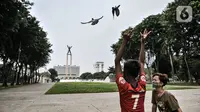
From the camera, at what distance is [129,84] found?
263 centimetres

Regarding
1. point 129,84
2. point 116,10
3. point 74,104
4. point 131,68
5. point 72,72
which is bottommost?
point 74,104

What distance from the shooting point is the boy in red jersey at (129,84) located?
2.61 metres

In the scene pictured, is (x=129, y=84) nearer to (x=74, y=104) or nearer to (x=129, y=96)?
(x=129, y=96)

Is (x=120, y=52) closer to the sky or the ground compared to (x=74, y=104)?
closer to the sky

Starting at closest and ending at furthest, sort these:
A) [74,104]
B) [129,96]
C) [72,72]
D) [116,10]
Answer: [129,96] → [116,10] → [74,104] → [72,72]

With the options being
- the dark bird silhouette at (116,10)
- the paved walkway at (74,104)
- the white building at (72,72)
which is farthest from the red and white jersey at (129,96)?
the white building at (72,72)

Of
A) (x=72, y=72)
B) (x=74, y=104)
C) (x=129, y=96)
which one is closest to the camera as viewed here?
(x=129, y=96)

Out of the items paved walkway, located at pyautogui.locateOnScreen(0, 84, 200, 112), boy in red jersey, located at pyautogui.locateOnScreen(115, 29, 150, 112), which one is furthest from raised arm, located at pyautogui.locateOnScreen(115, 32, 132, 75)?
paved walkway, located at pyautogui.locateOnScreen(0, 84, 200, 112)

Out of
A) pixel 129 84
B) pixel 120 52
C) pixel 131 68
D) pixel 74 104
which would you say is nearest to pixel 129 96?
pixel 129 84

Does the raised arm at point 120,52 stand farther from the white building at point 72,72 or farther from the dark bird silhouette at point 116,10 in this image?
the white building at point 72,72

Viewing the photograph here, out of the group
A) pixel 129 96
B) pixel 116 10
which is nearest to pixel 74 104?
pixel 116 10

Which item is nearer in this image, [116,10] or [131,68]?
[131,68]

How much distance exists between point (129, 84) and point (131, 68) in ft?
0.56

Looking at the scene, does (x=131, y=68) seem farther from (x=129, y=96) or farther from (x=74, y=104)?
(x=74, y=104)
